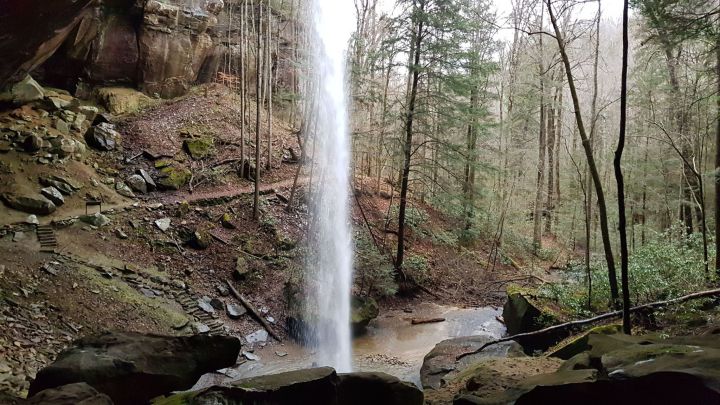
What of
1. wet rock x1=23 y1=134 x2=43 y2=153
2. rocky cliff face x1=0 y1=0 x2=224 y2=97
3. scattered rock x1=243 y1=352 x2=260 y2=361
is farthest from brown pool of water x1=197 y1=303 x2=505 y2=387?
rocky cliff face x1=0 y1=0 x2=224 y2=97

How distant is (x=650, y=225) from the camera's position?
1895cm

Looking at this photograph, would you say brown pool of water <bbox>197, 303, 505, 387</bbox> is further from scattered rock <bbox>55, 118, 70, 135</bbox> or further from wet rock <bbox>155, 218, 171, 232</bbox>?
scattered rock <bbox>55, 118, 70, 135</bbox>

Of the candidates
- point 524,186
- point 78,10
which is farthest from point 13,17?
point 524,186

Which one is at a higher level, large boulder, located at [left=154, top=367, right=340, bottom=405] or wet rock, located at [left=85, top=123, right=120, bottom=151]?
wet rock, located at [left=85, top=123, right=120, bottom=151]

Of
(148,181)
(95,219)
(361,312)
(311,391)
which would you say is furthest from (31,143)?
(311,391)

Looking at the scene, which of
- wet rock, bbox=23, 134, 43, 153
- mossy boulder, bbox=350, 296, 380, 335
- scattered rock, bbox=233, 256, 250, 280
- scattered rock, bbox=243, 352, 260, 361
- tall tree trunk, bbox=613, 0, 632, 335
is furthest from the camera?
wet rock, bbox=23, 134, 43, 153

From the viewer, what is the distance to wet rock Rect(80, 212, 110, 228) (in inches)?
440

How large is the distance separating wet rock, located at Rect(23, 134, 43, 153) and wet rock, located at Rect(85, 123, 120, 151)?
2406mm

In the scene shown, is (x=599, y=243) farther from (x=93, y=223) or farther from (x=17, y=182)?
(x=17, y=182)

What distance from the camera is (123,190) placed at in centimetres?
1363

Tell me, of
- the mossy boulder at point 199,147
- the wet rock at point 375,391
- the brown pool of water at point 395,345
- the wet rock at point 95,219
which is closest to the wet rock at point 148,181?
the mossy boulder at point 199,147

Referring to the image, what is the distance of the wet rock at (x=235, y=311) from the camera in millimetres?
10648

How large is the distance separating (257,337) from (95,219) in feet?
17.7

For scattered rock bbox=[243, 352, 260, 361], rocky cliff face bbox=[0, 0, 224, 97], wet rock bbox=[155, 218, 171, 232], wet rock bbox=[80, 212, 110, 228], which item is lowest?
scattered rock bbox=[243, 352, 260, 361]
